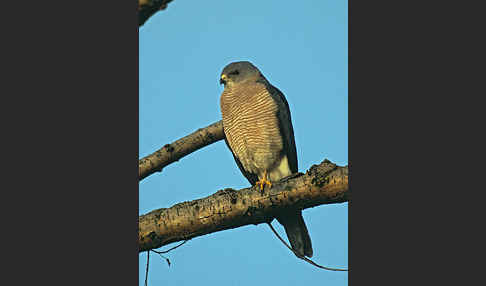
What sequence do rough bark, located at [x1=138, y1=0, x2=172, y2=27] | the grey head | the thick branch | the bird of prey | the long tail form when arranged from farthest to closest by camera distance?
the grey head, the bird of prey, the long tail, the thick branch, rough bark, located at [x1=138, y1=0, x2=172, y2=27]

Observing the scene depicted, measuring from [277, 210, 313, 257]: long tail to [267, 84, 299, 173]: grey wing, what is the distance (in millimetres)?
689

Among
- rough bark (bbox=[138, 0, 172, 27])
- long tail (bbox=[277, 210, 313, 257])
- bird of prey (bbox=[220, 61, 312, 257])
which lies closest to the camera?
rough bark (bbox=[138, 0, 172, 27])

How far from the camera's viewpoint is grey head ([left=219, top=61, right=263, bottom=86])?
4.54m

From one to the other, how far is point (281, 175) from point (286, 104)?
0.69 meters

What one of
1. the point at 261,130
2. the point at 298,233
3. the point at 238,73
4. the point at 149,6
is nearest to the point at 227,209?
the point at 298,233

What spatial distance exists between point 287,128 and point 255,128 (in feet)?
0.99

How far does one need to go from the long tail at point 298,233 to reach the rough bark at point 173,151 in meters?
1.00

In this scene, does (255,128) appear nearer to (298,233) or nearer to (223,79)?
(223,79)

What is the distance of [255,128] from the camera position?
4219 mm

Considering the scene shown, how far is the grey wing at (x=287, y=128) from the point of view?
422cm

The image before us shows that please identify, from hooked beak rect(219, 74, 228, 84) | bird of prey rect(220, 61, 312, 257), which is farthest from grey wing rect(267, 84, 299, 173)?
hooked beak rect(219, 74, 228, 84)

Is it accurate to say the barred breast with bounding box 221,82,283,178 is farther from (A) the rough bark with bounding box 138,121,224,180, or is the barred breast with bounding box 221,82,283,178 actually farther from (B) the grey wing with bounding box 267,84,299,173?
(A) the rough bark with bounding box 138,121,224,180

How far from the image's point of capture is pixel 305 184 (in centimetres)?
294
